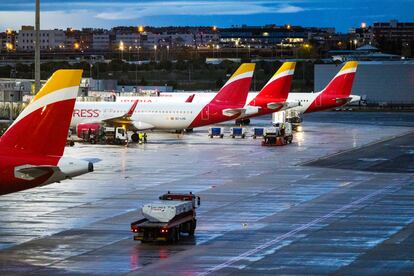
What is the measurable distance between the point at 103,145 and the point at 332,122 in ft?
154

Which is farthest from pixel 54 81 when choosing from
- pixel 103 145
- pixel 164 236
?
pixel 103 145

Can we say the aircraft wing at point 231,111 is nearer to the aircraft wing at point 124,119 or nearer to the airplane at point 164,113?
the airplane at point 164,113

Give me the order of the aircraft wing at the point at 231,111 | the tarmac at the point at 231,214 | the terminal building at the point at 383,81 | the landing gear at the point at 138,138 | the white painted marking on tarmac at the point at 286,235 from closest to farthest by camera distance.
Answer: the white painted marking on tarmac at the point at 286,235 < the tarmac at the point at 231,214 < the landing gear at the point at 138,138 < the aircraft wing at the point at 231,111 < the terminal building at the point at 383,81

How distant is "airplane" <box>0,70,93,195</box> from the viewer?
3809 centimetres

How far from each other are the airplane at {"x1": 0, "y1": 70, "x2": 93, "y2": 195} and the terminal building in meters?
139

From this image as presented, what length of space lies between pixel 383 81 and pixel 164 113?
82.6 metres

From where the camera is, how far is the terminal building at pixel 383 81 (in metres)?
175

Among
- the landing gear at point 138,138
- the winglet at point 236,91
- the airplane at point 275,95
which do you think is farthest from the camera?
the airplane at point 275,95

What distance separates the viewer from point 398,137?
10656cm

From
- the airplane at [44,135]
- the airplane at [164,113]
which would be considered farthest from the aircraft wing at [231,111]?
the airplane at [44,135]

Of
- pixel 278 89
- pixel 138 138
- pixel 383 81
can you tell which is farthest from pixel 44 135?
pixel 383 81

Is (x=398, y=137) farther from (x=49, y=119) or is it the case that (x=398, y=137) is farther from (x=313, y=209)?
(x=49, y=119)

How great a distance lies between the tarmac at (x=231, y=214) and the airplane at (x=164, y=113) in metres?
10.4

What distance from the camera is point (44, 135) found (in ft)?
126
